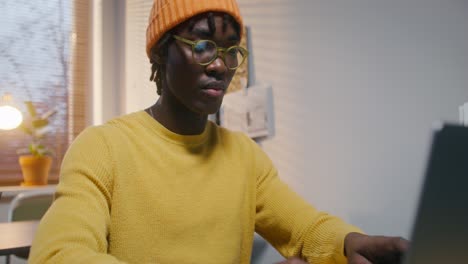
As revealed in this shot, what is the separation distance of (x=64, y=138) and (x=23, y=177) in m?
0.41

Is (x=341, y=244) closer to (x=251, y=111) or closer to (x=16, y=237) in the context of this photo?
(x=251, y=111)

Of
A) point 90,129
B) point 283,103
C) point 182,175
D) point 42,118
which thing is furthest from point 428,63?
point 42,118

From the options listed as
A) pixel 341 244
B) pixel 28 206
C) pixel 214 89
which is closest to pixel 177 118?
pixel 214 89

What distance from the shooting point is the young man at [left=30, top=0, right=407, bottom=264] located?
2.89ft

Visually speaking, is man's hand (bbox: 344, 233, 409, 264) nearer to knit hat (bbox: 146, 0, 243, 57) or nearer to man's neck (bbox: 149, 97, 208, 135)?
man's neck (bbox: 149, 97, 208, 135)

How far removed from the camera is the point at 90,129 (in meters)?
0.95

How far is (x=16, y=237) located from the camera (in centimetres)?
149

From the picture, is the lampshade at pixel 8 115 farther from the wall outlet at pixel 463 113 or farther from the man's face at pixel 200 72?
the wall outlet at pixel 463 113

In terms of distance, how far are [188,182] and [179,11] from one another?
39 centimetres

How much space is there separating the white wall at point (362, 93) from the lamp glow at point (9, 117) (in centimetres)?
217

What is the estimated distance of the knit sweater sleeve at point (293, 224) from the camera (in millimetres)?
950

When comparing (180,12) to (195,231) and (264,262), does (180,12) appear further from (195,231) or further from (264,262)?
(264,262)

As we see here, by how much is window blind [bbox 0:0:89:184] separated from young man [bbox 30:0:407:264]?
2.48 meters

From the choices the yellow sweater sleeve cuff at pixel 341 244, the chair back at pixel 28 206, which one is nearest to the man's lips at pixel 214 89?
the yellow sweater sleeve cuff at pixel 341 244
